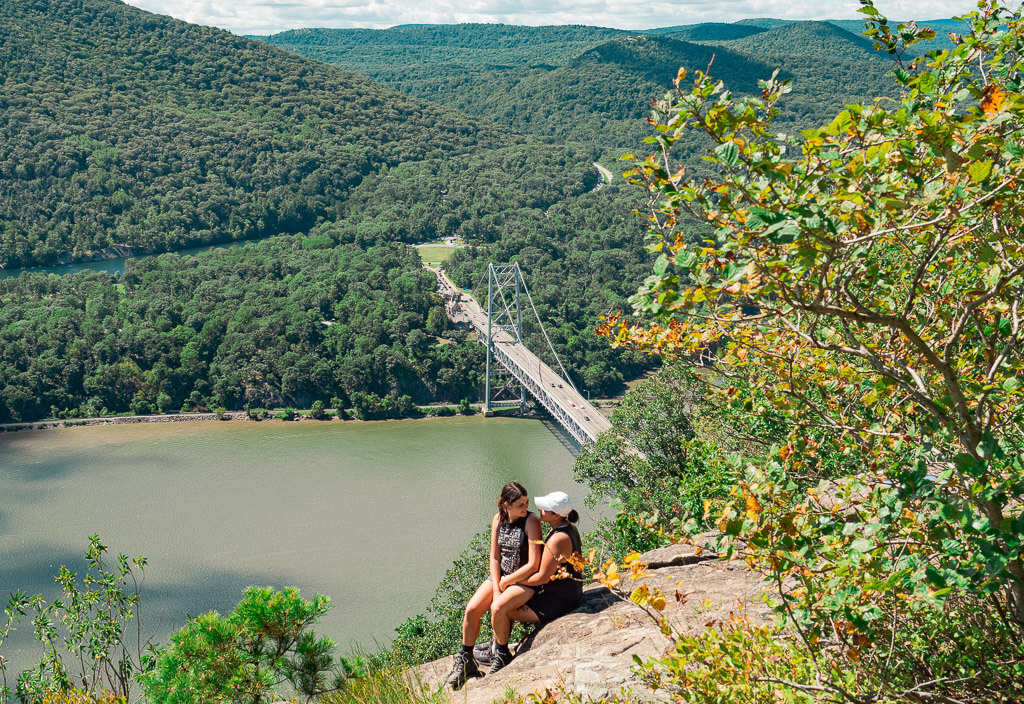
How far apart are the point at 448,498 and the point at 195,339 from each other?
12873 mm

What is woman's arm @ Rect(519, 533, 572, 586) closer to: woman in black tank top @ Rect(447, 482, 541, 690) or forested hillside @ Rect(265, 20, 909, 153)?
woman in black tank top @ Rect(447, 482, 541, 690)

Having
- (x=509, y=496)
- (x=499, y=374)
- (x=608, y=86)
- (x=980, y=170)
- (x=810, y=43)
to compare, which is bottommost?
(x=499, y=374)

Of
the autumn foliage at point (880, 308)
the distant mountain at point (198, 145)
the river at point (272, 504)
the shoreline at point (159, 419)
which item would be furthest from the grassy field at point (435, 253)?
the autumn foliage at point (880, 308)

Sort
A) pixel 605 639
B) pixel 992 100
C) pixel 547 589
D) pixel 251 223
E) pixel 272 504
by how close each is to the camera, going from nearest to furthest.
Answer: pixel 992 100
pixel 605 639
pixel 547 589
pixel 272 504
pixel 251 223

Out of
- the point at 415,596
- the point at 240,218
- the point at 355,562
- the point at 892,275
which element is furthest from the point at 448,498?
the point at 240,218

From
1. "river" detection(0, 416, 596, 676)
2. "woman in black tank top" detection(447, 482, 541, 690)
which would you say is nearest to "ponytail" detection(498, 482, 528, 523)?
"woman in black tank top" detection(447, 482, 541, 690)

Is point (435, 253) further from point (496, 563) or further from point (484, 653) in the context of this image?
point (484, 653)

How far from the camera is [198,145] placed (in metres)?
41.6

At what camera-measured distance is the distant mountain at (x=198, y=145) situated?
1422 inches

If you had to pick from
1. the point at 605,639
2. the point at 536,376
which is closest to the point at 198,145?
the point at 536,376

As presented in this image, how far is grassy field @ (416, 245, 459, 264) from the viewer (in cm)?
3428

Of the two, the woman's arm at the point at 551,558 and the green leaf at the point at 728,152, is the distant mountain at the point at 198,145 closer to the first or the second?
→ the woman's arm at the point at 551,558

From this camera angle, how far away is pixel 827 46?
9438 cm

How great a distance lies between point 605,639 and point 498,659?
18.2 inches
